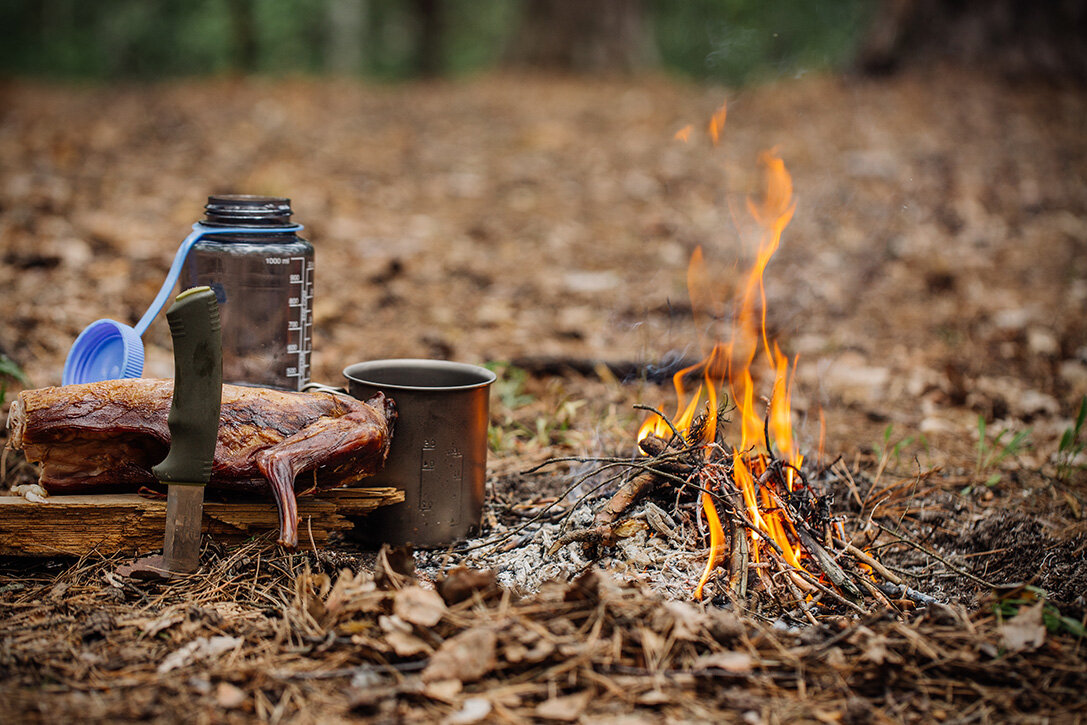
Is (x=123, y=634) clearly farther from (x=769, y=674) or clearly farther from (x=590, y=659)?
(x=769, y=674)

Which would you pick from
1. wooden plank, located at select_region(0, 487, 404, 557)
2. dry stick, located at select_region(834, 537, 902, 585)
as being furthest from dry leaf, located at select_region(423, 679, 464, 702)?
dry stick, located at select_region(834, 537, 902, 585)

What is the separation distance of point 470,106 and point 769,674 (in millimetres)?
8051

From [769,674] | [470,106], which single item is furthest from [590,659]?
[470,106]

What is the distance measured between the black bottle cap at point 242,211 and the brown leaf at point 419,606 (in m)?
1.23

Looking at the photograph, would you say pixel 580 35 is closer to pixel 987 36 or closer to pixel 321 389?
pixel 987 36

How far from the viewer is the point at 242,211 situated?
2.51 m

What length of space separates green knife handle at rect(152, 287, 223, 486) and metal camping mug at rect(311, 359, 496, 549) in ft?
1.76

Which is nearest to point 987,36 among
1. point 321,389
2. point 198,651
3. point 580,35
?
point 580,35

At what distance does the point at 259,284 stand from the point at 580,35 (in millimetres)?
9421

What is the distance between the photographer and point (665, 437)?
278 centimetres

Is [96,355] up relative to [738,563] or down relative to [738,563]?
up

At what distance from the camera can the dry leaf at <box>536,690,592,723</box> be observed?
1709mm

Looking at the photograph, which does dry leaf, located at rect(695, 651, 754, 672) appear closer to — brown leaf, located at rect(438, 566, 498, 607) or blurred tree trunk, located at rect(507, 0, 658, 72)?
brown leaf, located at rect(438, 566, 498, 607)

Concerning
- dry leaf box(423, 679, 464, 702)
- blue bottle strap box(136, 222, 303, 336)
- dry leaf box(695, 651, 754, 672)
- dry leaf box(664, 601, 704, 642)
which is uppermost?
blue bottle strap box(136, 222, 303, 336)
